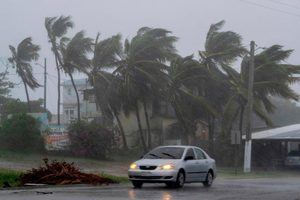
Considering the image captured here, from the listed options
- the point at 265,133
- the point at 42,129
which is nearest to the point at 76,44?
the point at 42,129

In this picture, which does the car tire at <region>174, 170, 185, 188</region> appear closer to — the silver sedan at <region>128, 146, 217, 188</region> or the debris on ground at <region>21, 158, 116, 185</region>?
the silver sedan at <region>128, 146, 217, 188</region>

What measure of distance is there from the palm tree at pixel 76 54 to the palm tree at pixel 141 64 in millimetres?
2822

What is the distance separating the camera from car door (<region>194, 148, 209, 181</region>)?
22234 millimetres

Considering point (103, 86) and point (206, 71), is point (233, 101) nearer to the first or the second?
point (206, 71)

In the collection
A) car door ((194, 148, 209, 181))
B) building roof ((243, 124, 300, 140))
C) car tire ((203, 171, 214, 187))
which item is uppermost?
building roof ((243, 124, 300, 140))

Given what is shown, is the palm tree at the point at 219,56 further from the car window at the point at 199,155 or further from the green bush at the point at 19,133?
the car window at the point at 199,155

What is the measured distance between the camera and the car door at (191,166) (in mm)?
21328

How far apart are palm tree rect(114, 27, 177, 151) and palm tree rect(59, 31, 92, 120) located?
9.26ft

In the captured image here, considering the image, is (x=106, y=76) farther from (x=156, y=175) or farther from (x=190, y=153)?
(x=156, y=175)

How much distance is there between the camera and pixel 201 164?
22328mm

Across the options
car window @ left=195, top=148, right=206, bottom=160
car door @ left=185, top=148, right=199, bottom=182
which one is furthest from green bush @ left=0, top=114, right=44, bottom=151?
car door @ left=185, top=148, right=199, bottom=182

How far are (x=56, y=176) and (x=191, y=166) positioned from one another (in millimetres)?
4460

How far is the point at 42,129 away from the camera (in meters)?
46.0

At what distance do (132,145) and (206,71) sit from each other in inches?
424
